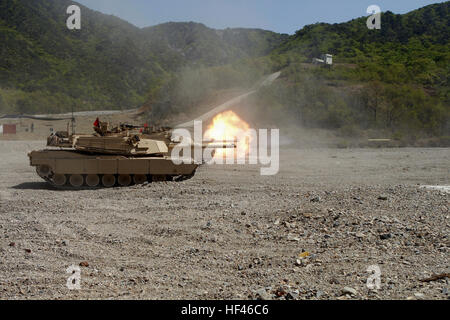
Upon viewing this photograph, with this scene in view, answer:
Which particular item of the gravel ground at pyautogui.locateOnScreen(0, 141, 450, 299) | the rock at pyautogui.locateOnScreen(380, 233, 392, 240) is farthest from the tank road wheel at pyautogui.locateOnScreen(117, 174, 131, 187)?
the rock at pyautogui.locateOnScreen(380, 233, 392, 240)

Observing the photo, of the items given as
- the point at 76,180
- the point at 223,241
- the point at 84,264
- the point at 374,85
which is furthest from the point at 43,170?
the point at 374,85

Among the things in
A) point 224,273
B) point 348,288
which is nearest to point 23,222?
point 224,273

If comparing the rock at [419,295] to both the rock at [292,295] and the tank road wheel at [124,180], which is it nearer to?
the rock at [292,295]

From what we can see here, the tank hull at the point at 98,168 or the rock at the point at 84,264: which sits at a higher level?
the tank hull at the point at 98,168

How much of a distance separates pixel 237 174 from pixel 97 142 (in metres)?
5.81

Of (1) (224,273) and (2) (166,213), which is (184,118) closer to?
(2) (166,213)

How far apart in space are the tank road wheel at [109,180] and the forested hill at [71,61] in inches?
1648

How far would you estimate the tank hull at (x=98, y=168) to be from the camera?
1491 centimetres

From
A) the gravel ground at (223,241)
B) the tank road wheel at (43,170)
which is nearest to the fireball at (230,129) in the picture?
the tank road wheel at (43,170)

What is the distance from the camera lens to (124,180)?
600 inches

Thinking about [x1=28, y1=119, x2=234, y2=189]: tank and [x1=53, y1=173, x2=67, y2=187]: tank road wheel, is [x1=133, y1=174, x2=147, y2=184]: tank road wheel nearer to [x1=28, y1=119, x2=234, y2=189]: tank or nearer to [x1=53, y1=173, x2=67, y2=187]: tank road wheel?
[x1=28, y1=119, x2=234, y2=189]: tank

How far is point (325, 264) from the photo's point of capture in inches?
274

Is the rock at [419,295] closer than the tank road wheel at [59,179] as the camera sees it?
Yes

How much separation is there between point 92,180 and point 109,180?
582 mm
